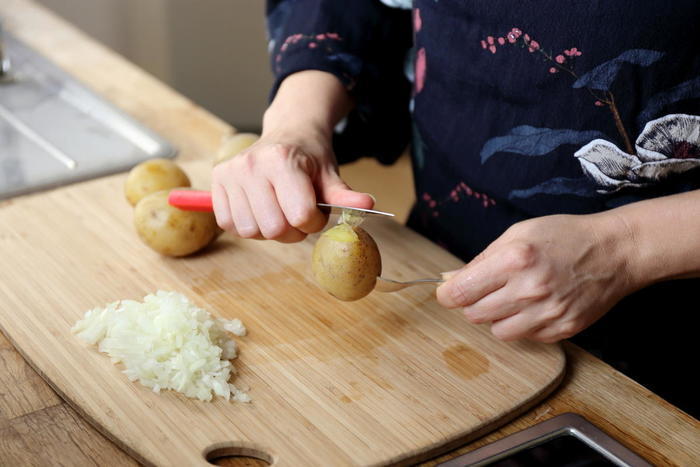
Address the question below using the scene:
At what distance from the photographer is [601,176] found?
100cm

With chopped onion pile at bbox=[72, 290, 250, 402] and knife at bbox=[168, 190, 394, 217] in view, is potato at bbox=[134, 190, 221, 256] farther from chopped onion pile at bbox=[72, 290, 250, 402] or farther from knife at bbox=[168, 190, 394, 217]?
chopped onion pile at bbox=[72, 290, 250, 402]

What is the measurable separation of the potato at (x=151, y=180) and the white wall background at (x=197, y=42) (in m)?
2.05

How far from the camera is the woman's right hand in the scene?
99 centimetres

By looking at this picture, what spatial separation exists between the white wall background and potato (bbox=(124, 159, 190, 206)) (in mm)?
2050

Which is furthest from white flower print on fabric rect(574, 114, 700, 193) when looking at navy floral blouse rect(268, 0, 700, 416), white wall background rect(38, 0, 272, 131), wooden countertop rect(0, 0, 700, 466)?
white wall background rect(38, 0, 272, 131)

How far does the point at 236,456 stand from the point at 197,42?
2758mm

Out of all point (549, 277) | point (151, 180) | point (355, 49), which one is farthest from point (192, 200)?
point (549, 277)

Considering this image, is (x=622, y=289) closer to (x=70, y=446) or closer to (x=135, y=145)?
(x=70, y=446)

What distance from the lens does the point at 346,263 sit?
95cm

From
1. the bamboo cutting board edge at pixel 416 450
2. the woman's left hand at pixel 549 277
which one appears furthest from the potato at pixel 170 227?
the woman's left hand at pixel 549 277

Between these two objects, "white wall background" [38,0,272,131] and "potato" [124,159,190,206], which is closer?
"potato" [124,159,190,206]

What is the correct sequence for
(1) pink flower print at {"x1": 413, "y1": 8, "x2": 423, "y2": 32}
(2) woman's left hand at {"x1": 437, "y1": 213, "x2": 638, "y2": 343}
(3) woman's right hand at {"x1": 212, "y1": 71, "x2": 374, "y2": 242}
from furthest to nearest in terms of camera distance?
(1) pink flower print at {"x1": 413, "y1": 8, "x2": 423, "y2": 32}
(3) woman's right hand at {"x1": 212, "y1": 71, "x2": 374, "y2": 242}
(2) woman's left hand at {"x1": 437, "y1": 213, "x2": 638, "y2": 343}

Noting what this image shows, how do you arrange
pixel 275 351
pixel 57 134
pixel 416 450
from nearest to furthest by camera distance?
pixel 416 450, pixel 275 351, pixel 57 134

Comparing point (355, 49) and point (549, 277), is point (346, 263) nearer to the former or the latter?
point (549, 277)
